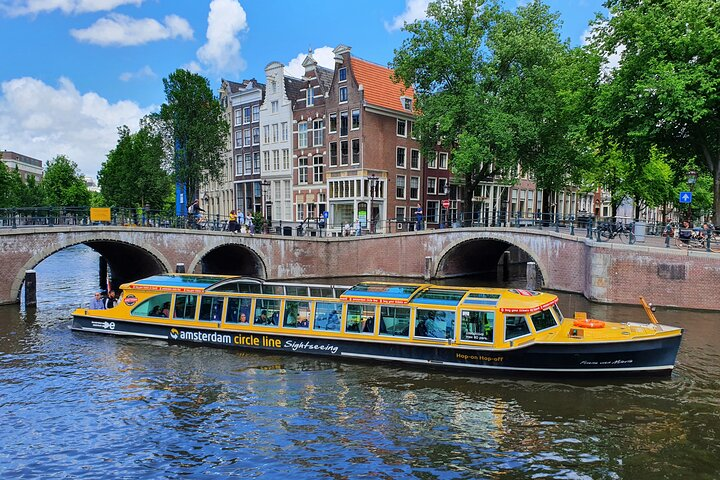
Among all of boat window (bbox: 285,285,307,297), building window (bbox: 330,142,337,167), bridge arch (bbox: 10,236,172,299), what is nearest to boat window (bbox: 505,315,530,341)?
boat window (bbox: 285,285,307,297)

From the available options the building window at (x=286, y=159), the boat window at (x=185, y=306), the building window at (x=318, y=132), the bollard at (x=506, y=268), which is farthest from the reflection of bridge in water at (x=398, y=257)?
the building window at (x=286, y=159)

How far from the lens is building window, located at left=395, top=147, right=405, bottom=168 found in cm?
4928

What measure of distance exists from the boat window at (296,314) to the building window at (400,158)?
105 ft

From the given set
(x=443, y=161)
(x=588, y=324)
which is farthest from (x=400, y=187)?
(x=588, y=324)

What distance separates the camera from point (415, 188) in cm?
5112

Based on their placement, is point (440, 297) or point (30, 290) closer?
point (440, 297)

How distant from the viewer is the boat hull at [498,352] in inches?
611

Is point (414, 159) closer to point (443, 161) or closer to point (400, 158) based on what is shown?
point (400, 158)

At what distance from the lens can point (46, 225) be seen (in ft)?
95.3

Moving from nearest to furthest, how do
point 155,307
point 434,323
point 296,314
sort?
point 434,323 < point 296,314 < point 155,307

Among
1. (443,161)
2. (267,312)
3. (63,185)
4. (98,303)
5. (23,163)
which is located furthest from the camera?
(23,163)

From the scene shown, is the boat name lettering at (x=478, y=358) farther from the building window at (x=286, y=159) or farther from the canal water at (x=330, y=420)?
the building window at (x=286, y=159)

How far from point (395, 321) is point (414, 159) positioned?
35084mm

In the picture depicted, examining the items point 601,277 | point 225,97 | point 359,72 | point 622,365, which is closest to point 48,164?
point 225,97
